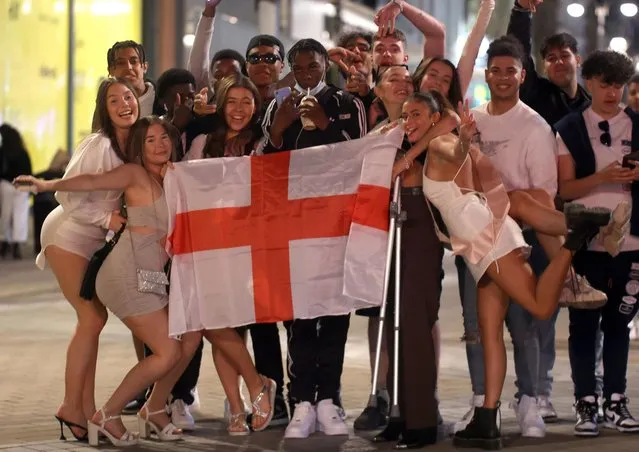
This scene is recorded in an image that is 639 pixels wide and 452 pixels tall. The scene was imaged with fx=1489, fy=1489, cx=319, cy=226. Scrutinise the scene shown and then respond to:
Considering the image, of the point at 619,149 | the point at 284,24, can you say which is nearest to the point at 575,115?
the point at 619,149

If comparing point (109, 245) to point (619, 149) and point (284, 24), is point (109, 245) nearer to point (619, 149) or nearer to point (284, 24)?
point (619, 149)

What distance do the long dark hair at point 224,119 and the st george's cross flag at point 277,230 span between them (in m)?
0.23

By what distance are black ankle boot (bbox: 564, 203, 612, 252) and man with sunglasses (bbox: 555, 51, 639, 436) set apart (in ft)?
2.63

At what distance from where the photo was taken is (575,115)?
848cm

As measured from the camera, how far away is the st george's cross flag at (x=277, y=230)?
8.02 metres

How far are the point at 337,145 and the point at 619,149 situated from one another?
160 centimetres

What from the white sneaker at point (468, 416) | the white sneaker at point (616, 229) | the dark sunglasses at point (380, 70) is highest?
the dark sunglasses at point (380, 70)

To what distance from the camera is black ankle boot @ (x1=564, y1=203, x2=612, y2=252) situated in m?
7.42

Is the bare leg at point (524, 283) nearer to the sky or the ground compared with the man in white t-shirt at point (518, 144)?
nearer to the ground

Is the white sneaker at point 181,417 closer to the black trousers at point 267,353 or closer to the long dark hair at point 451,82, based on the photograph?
the black trousers at point 267,353

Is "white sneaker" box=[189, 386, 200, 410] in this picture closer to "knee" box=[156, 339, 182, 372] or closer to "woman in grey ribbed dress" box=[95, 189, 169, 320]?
"knee" box=[156, 339, 182, 372]

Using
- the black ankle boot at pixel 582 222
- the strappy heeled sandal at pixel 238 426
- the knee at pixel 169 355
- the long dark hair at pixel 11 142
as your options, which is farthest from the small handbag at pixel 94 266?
the long dark hair at pixel 11 142

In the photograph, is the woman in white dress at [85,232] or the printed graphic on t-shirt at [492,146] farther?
the printed graphic on t-shirt at [492,146]

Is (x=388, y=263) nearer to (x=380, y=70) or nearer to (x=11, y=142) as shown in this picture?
(x=380, y=70)
